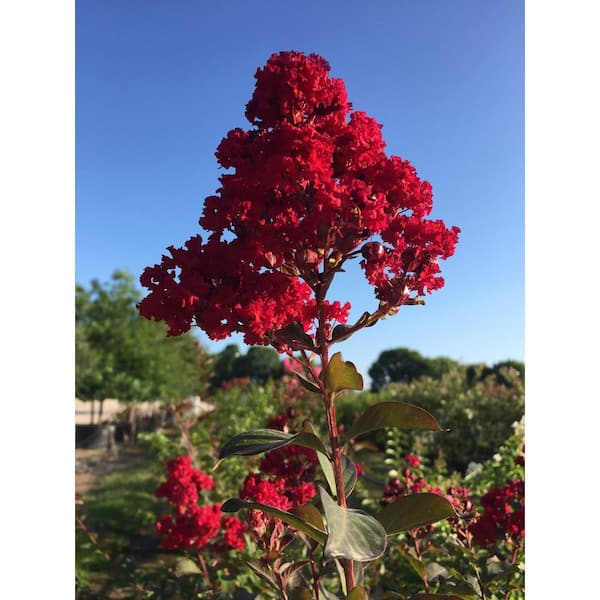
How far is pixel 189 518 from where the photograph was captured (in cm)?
201

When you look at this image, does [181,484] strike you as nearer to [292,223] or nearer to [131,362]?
[292,223]

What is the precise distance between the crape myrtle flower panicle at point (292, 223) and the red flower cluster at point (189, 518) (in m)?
1.19

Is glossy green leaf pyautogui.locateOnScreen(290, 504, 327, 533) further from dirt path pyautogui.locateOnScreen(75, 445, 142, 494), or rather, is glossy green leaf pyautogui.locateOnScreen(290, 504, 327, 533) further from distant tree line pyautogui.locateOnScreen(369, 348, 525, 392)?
distant tree line pyautogui.locateOnScreen(369, 348, 525, 392)

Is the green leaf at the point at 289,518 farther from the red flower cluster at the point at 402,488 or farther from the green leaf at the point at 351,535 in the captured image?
the red flower cluster at the point at 402,488

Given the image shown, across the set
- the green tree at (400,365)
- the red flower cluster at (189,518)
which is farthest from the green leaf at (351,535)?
the green tree at (400,365)

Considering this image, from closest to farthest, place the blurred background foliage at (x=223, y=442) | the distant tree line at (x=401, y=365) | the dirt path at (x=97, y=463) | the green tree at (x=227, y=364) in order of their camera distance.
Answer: the blurred background foliage at (x=223, y=442) → the dirt path at (x=97, y=463) → the green tree at (x=227, y=364) → the distant tree line at (x=401, y=365)

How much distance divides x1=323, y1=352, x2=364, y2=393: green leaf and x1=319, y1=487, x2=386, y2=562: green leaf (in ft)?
0.59

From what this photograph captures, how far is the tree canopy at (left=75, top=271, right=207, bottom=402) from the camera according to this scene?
370 inches

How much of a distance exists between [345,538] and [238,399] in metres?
5.16

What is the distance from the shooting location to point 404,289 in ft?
3.28

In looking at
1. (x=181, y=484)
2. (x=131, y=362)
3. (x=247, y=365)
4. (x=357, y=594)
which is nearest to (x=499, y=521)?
(x=357, y=594)

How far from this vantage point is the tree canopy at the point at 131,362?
30.8 feet

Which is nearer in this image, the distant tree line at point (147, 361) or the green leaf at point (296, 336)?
the green leaf at point (296, 336)
